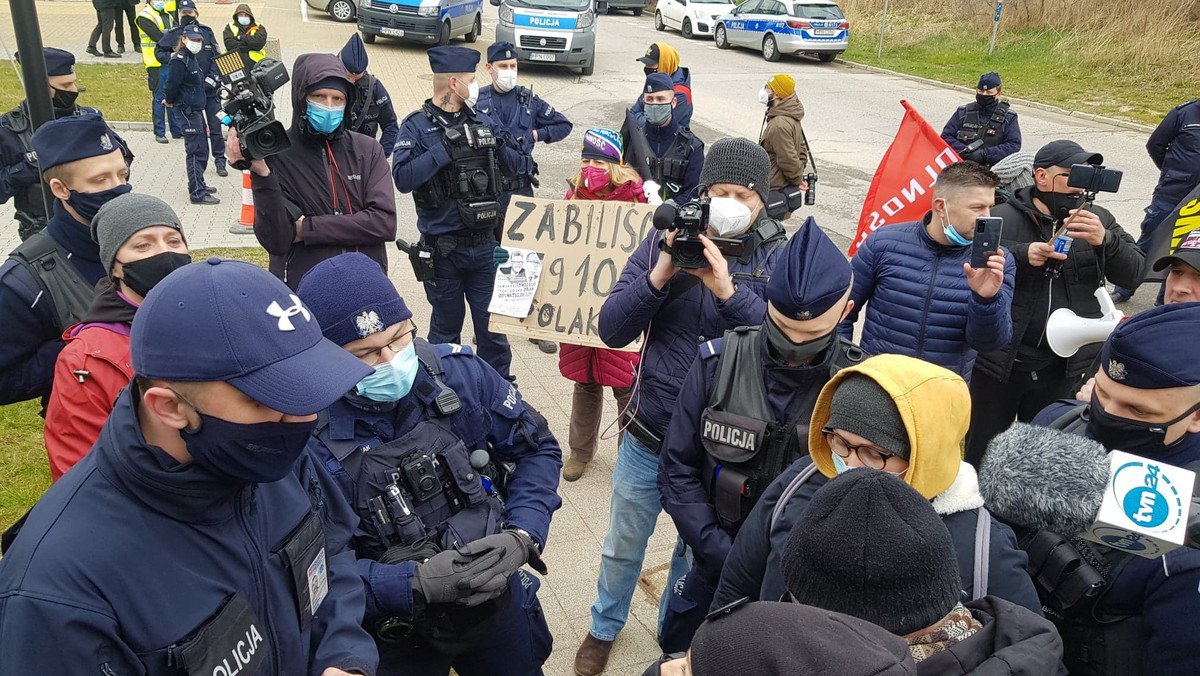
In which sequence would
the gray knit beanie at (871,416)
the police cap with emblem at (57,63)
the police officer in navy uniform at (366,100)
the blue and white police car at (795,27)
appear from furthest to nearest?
the blue and white police car at (795,27)
the police officer in navy uniform at (366,100)
the police cap with emblem at (57,63)
the gray knit beanie at (871,416)

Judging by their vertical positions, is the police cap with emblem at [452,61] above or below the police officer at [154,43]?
above

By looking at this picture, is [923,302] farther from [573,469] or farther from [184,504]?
[184,504]

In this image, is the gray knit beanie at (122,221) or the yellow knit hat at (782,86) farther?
the yellow knit hat at (782,86)

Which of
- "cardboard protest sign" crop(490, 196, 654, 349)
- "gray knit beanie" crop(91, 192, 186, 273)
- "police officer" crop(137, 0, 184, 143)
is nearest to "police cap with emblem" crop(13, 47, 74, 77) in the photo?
"cardboard protest sign" crop(490, 196, 654, 349)

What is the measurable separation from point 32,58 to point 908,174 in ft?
17.8

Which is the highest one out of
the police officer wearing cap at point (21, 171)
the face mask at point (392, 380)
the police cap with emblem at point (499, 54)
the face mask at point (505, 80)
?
the police cap with emblem at point (499, 54)

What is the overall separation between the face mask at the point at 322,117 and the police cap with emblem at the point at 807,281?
9.81 ft

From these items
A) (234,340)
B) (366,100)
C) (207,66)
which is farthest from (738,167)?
(207,66)

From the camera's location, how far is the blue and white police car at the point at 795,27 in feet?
78.6

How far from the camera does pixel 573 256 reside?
5.43m

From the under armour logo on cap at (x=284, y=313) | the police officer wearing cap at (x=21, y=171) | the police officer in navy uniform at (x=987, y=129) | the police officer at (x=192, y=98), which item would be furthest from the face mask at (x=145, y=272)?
the police officer in navy uniform at (x=987, y=129)

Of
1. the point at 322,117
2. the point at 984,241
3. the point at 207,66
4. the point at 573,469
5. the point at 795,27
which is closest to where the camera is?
the point at 984,241

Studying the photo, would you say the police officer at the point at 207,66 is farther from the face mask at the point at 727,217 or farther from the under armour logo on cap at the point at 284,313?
the under armour logo on cap at the point at 284,313

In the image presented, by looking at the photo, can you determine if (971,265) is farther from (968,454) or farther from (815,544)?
(815,544)
